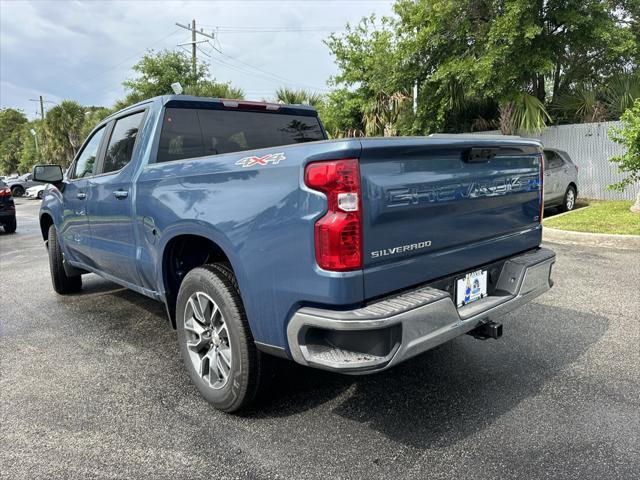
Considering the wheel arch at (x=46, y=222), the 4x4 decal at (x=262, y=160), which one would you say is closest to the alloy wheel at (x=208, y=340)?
the 4x4 decal at (x=262, y=160)

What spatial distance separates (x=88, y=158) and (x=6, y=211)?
32.0ft

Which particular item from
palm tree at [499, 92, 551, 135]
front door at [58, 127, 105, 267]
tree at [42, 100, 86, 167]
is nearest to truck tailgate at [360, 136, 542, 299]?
front door at [58, 127, 105, 267]

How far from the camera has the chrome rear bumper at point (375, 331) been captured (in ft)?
7.32

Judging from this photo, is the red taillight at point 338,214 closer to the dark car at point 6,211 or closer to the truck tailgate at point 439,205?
the truck tailgate at point 439,205

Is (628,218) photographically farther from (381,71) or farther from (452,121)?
(381,71)

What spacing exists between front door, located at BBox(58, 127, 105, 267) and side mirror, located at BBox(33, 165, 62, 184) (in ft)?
0.40

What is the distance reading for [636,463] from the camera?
2.37 metres

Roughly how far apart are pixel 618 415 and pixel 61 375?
3616 millimetres

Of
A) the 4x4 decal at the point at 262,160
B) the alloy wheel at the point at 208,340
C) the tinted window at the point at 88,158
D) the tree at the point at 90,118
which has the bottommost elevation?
the alloy wheel at the point at 208,340

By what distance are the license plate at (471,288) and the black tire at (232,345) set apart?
1.15 metres

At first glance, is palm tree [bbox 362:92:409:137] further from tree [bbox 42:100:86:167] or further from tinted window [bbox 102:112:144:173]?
tree [bbox 42:100:86:167]

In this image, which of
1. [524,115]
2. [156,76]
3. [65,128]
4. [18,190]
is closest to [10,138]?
[65,128]

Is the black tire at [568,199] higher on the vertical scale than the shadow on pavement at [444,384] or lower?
higher

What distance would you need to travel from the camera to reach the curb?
747cm
